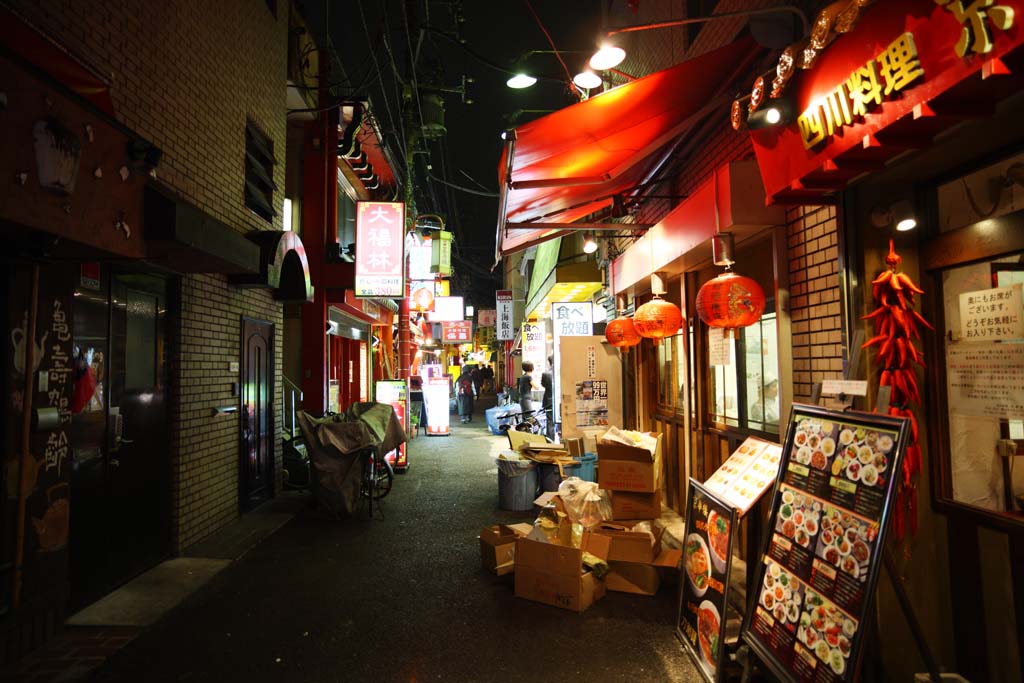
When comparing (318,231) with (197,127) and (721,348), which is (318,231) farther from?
(721,348)

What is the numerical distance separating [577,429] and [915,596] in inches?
246

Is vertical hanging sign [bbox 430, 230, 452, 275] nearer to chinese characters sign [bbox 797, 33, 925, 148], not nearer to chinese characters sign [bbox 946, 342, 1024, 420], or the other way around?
chinese characters sign [bbox 797, 33, 925, 148]

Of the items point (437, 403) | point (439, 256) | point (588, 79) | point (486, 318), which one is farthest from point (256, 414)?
point (486, 318)

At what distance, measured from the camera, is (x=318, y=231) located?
452 inches

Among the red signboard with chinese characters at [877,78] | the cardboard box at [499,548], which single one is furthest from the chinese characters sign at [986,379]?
the cardboard box at [499,548]

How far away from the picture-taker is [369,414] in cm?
823

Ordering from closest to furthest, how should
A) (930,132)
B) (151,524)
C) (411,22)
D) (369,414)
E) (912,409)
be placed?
(930,132) → (912,409) → (151,524) → (369,414) → (411,22)

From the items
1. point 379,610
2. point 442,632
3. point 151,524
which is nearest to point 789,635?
point 442,632

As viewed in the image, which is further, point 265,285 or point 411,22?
point 411,22

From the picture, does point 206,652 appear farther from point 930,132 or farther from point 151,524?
point 930,132

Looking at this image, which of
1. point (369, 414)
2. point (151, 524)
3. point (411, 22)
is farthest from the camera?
point (411, 22)

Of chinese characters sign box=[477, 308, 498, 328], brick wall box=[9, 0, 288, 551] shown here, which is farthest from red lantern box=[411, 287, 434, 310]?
chinese characters sign box=[477, 308, 498, 328]

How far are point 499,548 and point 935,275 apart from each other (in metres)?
4.29

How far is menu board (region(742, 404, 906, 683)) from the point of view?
2.71 metres
